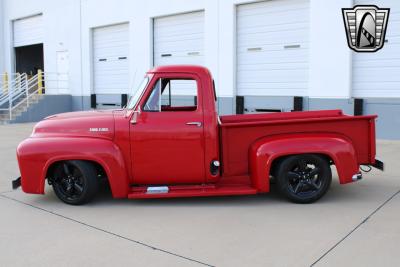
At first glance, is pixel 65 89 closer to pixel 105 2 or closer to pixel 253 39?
pixel 105 2

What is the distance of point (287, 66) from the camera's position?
14.8 m

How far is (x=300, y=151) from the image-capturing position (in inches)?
227

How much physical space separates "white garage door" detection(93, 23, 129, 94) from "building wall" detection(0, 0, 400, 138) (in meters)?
0.36

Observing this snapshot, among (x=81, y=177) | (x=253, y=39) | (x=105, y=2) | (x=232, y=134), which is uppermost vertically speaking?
(x=105, y=2)

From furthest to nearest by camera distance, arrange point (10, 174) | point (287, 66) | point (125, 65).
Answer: point (125, 65)
point (287, 66)
point (10, 174)

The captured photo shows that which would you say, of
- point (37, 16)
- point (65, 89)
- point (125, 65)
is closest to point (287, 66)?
point (125, 65)

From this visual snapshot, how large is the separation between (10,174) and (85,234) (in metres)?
4.23

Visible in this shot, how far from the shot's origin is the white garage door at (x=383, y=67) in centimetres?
1247

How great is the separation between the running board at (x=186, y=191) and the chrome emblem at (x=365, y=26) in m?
8.65

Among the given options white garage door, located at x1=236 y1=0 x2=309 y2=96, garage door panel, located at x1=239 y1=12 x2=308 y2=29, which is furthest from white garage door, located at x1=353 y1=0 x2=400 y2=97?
garage door panel, located at x1=239 y1=12 x2=308 y2=29

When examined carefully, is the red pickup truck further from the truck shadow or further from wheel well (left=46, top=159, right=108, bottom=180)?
the truck shadow

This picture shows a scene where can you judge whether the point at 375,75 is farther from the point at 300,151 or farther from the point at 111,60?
the point at 111,60

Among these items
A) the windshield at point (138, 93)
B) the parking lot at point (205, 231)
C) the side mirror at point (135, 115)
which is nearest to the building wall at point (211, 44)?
the windshield at point (138, 93)

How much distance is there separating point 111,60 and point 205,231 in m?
17.1
